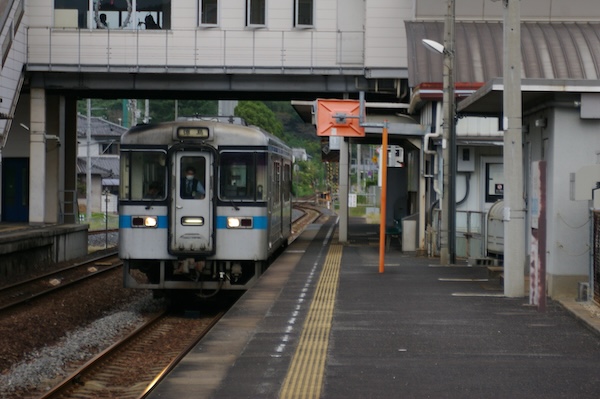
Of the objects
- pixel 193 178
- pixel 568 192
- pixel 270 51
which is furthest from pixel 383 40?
pixel 568 192

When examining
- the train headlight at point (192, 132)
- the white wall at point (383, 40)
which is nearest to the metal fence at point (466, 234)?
the white wall at point (383, 40)

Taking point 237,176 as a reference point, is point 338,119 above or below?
above

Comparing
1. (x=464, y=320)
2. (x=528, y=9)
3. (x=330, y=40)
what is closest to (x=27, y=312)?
(x=464, y=320)

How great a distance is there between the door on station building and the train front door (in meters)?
15.2

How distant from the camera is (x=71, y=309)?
1589 centimetres

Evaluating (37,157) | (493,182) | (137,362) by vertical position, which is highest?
(37,157)

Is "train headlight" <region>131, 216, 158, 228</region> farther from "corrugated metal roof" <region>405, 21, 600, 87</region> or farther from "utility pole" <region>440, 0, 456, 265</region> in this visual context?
"corrugated metal roof" <region>405, 21, 600, 87</region>

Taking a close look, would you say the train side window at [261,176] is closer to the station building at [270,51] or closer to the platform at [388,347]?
the platform at [388,347]

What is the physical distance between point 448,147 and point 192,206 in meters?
5.80

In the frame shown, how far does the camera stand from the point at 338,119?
17547 millimetres

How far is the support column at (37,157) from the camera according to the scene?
84.5 feet

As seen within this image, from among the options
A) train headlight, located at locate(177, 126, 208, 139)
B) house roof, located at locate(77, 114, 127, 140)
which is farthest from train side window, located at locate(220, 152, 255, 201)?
house roof, located at locate(77, 114, 127, 140)

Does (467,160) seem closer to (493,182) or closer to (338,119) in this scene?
(493,182)

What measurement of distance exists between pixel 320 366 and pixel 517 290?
5144mm
